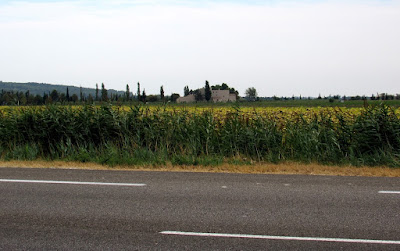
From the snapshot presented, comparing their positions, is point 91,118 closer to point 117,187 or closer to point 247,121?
point 247,121

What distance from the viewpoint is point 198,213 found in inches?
265

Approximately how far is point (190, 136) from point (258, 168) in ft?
10.8

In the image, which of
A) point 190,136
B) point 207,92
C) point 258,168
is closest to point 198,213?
point 258,168

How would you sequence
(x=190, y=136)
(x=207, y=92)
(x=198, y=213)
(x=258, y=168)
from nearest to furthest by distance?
(x=198, y=213) < (x=258, y=168) < (x=190, y=136) < (x=207, y=92)

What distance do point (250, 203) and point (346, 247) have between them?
2313 mm

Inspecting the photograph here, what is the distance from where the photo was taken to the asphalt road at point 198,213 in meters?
5.47

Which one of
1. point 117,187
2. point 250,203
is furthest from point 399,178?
point 117,187

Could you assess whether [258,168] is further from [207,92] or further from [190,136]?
[207,92]

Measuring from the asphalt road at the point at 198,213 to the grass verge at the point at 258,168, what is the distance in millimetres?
1001

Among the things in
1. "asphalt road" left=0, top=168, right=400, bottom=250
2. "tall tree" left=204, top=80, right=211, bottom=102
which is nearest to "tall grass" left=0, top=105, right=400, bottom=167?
"asphalt road" left=0, top=168, right=400, bottom=250

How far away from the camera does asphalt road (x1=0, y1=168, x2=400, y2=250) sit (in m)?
5.47

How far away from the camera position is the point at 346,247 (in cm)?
528

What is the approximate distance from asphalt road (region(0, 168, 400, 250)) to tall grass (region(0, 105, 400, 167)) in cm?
315

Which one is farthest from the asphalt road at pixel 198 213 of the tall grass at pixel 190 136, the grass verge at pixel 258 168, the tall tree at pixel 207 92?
the tall tree at pixel 207 92
